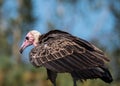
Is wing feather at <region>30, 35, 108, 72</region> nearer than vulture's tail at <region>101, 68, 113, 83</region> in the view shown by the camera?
Yes

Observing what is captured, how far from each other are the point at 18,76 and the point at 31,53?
8.10m

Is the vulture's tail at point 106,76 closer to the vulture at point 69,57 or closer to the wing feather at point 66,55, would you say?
the vulture at point 69,57

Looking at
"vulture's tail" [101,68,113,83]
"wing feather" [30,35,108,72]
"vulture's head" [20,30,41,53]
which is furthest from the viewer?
"vulture's head" [20,30,41,53]

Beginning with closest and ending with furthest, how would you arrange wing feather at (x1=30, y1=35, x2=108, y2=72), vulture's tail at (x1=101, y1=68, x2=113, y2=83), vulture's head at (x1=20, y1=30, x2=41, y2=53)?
wing feather at (x1=30, y1=35, x2=108, y2=72) → vulture's tail at (x1=101, y1=68, x2=113, y2=83) → vulture's head at (x1=20, y1=30, x2=41, y2=53)

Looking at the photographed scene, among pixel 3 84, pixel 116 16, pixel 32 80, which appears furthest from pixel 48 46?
pixel 116 16

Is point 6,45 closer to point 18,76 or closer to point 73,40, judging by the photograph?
point 18,76

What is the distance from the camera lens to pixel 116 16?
30156 millimetres

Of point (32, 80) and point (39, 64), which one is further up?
point (32, 80)

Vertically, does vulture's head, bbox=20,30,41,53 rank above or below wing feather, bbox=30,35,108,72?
above

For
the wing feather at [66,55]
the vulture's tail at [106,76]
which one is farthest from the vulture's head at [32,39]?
the vulture's tail at [106,76]

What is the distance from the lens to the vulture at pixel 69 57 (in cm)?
879

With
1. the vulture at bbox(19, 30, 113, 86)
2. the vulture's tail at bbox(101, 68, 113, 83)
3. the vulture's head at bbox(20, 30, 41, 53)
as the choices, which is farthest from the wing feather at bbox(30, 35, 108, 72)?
the vulture's head at bbox(20, 30, 41, 53)

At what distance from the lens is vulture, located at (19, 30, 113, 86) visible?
8789 millimetres

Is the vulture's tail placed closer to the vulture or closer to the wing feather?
the vulture
